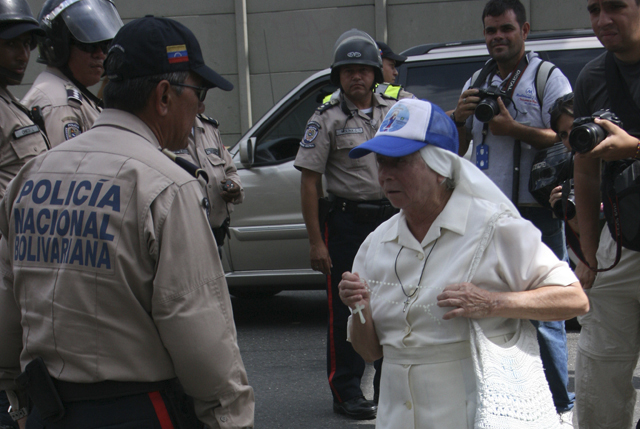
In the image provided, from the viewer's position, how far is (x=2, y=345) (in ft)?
6.72

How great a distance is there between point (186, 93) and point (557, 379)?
255 cm

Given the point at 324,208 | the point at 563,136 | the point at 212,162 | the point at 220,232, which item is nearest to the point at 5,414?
the point at 220,232

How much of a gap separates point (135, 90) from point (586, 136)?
157 cm

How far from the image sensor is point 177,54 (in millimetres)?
1928

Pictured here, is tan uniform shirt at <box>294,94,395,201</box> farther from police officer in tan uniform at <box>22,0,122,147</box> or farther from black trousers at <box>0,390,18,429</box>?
black trousers at <box>0,390,18,429</box>

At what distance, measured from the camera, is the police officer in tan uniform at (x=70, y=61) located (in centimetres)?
322

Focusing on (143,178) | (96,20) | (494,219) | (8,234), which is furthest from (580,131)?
(96,20)

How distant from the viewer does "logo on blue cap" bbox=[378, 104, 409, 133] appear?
223 cm

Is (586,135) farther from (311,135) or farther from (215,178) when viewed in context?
(215,178)

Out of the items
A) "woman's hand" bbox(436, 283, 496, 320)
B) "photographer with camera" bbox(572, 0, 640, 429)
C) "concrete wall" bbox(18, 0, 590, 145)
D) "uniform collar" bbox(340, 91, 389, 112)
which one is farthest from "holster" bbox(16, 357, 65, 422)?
"concrete wall" bbox(18, 0, 590, 145)

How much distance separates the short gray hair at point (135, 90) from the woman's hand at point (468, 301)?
98 centimetres

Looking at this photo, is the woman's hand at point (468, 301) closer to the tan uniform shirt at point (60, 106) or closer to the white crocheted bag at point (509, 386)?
the white crocheted bag at point (509, 386)

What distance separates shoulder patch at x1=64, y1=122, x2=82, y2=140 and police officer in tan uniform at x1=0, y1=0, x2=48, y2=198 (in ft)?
0.48

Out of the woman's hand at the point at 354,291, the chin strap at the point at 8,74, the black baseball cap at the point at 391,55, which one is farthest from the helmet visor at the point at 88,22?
the black baseball cap at the point at 391,55
